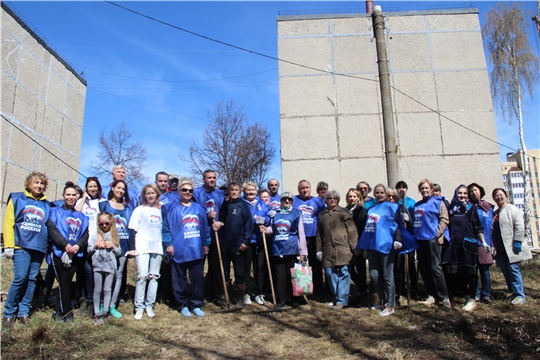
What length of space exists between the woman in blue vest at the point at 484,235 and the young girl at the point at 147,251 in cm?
458

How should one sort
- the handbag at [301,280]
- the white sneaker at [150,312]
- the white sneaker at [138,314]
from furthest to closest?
the handbag at [301,280] < the white sneaker at [150,312] < the white sneaker at [138,314]

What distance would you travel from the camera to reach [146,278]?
217 inches

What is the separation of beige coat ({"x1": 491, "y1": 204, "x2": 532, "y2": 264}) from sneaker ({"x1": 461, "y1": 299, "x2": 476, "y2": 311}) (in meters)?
0.82

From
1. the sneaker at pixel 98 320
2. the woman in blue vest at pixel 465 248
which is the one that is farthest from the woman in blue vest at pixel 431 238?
the sneaker at pixel 98 320

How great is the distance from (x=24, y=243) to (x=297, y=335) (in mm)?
3413

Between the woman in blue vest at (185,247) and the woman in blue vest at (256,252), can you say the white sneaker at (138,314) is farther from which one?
the woman in blue vest at (256,252)

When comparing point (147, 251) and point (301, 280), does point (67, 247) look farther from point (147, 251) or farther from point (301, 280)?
point (301, 280)

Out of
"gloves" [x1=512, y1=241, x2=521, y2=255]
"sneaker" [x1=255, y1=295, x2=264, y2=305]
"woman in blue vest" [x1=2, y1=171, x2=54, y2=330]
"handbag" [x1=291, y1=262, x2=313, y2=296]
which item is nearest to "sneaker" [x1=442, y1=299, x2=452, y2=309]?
"gloves" [x1=512, y1=241, x2=521, y2=255]

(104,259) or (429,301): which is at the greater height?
(104,259)

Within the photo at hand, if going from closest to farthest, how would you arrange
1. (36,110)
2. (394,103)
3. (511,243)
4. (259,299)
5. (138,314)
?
1. (138,314)
2. (511,243)
3. (259,299)
4. (394,103)
5. (36,110)

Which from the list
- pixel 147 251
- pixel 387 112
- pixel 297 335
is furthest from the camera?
pixel 387 112

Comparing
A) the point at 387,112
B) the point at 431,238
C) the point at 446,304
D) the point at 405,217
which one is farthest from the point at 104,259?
the point at 387,112

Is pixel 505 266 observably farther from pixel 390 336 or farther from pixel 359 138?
pixel 359 138

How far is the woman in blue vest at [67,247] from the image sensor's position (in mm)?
5043
